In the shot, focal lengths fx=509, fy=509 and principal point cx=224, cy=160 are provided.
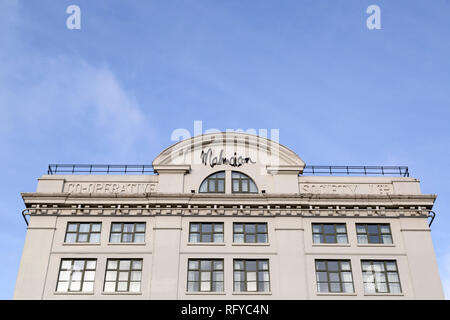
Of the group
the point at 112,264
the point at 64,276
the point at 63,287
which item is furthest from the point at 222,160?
the point at 63,287

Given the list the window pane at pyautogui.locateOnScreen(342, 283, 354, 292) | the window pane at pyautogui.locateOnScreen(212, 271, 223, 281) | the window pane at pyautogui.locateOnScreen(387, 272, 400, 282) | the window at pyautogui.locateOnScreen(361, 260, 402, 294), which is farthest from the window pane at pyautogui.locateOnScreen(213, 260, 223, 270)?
the window pane at pyautogui.locateOnScreen(387, 272, 400, 282)

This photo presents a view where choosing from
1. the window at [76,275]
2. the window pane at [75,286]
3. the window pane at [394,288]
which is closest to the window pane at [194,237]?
the window at [76,275]

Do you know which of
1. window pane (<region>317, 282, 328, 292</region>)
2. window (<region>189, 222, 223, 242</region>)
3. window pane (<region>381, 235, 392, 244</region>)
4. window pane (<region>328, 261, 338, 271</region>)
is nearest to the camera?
window pane (<region>317, 282, 328, 292</region>)

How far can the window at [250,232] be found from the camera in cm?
3195

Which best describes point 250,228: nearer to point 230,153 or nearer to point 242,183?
point 242,183

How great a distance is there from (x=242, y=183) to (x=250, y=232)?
3.62 m

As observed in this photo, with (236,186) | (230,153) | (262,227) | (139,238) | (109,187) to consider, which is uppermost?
(230,153)

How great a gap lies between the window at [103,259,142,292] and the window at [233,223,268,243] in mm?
6240

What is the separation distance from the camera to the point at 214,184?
34062 mm

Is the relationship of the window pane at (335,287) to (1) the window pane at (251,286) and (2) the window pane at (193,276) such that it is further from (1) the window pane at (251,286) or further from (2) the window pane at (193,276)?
(2) the window pane at (193,276)

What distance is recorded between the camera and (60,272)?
30594mm

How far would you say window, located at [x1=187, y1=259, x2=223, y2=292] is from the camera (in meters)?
30.1

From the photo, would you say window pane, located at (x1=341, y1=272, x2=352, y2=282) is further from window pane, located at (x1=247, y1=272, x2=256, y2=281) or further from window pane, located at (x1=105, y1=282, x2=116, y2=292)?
window pane, located at (x1=105, y1=282, x2=116, y2=292)

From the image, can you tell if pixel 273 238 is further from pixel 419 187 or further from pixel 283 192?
pixel 419 187
